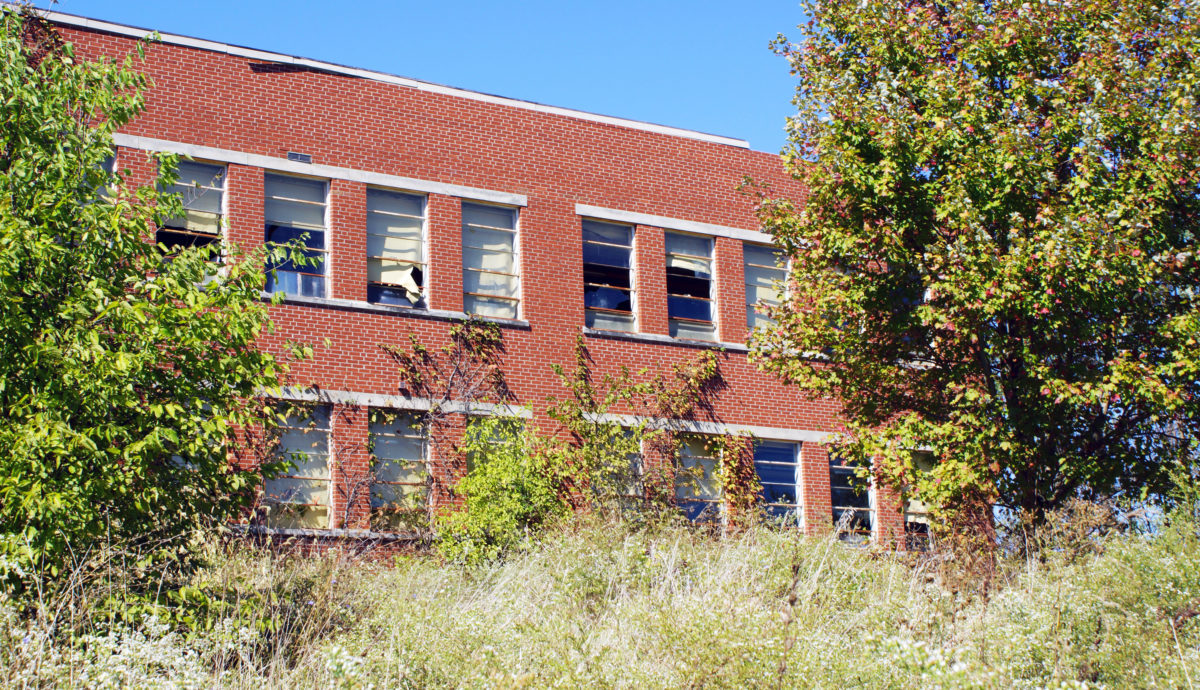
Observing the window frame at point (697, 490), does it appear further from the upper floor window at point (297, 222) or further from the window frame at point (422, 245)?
the upper floor window at point (297, 222)

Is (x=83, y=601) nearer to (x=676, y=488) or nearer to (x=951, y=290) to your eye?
(x=951, y=290)

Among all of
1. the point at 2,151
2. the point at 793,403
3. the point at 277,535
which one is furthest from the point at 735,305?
the point at 2,151

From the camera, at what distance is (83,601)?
7.57 meters

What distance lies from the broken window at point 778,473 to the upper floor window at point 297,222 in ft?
25.7

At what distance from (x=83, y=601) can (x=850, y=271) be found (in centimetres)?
975

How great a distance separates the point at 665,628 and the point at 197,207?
11.8m

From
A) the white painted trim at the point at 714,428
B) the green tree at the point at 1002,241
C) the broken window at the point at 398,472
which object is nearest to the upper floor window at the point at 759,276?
the white painted trim at the point at 714,428

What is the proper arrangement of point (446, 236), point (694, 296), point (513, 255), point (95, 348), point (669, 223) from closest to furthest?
point (95, 348), point (446, 236), point (513, 255), point (669, 223), point (694, 296)

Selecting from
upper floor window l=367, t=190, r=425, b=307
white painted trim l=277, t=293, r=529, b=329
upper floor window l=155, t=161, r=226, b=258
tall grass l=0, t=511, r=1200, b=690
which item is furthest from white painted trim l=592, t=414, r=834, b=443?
upper floor window l=155, t=161, r=226, b=258

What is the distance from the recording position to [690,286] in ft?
65.6

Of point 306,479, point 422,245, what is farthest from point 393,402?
point 422,245

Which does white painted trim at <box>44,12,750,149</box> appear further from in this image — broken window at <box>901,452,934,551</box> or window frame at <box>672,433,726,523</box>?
broken window at <box>901,452,934,551</box>

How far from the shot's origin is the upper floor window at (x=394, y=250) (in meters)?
17.5

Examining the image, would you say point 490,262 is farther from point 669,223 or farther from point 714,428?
point 714,428
